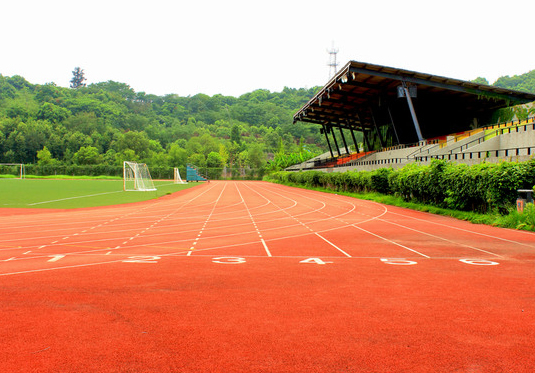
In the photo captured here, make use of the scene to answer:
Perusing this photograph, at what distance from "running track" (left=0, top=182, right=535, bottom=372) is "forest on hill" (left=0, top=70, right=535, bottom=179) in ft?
275

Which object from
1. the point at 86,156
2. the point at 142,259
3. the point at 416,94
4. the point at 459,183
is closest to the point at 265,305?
the point at 142,259

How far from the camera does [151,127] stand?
464 ft

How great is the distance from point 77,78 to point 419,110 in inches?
7224

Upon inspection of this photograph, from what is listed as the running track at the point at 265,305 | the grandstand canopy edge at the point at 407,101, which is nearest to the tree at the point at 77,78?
the grandstand canopy edge at the point at 407,101

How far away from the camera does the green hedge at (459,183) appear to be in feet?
45.2

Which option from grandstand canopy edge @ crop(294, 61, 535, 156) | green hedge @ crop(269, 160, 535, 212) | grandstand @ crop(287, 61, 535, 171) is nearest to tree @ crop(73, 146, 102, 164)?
grandstand canopy edge @ crop(294, 61, 535, 156)

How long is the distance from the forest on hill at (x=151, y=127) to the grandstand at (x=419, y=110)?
1740 inches

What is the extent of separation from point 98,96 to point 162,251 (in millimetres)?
154672

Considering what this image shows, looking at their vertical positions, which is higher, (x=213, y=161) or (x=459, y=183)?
(x=213, y=161)

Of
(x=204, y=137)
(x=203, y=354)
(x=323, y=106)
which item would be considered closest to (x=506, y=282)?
(x=203, y=354)

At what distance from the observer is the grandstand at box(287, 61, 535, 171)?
29.2 m

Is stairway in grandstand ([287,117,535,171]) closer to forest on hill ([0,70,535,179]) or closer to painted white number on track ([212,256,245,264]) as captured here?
painted white number on track ([212,256,245,264])

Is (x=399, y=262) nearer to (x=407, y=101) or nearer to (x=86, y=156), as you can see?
(x=407, y=101)

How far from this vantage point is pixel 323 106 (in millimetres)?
52156
